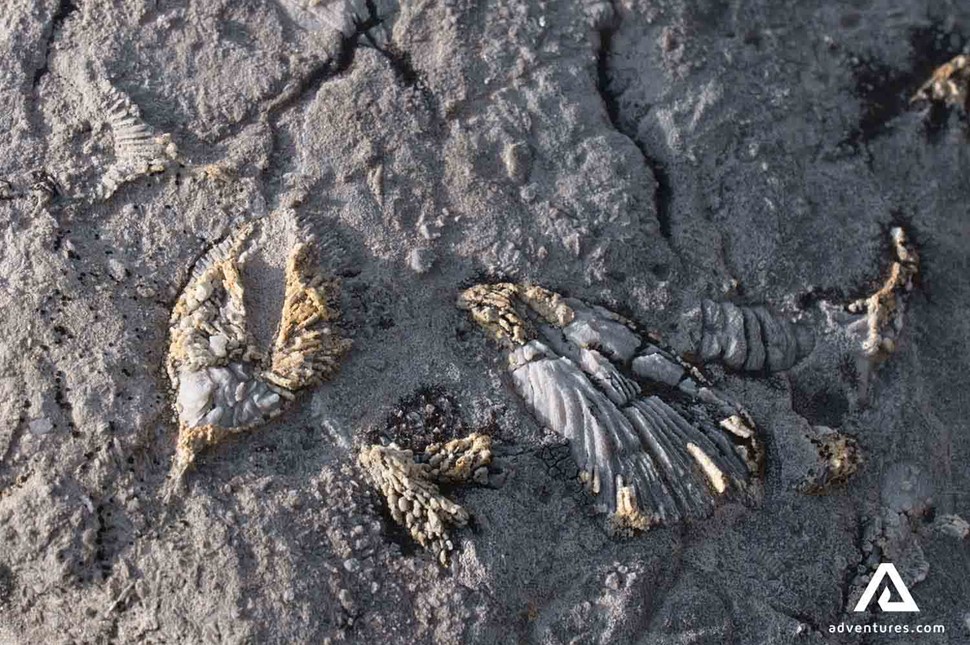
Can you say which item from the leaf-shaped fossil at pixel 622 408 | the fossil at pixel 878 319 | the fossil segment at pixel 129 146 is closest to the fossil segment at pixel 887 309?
the fossil at pixel 878 319

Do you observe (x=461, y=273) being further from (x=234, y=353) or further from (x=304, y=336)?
(x=234, y=353)

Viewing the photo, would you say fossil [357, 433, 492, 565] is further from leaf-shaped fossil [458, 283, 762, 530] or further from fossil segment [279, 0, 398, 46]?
fossil segment [279, 0, 398, 46]

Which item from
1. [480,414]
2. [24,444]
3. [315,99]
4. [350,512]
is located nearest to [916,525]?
[480,414]

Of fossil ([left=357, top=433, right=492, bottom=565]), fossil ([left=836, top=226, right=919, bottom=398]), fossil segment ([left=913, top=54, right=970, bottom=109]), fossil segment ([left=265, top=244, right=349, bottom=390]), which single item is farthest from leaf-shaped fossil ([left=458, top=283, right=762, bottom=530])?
fossil segment ([left=913, top=54, right=970, bottom=109])

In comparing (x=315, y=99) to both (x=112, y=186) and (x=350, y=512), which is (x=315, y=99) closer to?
(x=112, y=186)

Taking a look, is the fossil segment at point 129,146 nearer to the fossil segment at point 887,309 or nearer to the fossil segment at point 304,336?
the fossil segment at point 304,336

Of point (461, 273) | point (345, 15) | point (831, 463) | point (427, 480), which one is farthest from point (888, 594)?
point (345, 15)
